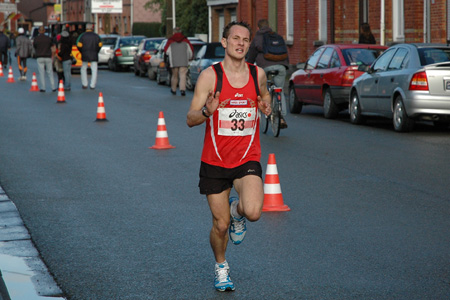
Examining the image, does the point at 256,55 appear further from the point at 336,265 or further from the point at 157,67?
the point at 157,67

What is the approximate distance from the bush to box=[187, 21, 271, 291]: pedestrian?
66.2 metres

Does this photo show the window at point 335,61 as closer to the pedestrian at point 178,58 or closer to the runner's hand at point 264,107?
the pedestrian at point 178,58

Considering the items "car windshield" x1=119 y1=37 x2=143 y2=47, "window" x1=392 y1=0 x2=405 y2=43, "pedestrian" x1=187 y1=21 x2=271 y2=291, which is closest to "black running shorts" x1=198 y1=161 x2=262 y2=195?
"pedestrian" x1=187 y1=21 x2=271 y2=291

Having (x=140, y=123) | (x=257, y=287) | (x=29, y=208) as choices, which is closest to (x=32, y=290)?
(x=257, y=287)

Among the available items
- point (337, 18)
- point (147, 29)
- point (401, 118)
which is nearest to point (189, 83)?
point (337, 18)

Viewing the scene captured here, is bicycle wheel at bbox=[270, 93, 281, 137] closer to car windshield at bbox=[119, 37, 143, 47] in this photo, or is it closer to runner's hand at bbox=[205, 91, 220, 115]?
runner's hand at bbox=[205, 91, 220, 115]

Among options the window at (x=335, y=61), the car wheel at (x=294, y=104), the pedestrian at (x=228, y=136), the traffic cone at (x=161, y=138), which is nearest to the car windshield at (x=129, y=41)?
the car wheel at (x=294, y=104)

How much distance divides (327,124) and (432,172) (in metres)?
7.09

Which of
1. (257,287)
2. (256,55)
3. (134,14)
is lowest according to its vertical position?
(257,287)

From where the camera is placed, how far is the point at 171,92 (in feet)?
92.2

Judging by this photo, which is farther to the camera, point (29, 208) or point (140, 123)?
point (140, 123)

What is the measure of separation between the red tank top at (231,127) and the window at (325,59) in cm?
1397

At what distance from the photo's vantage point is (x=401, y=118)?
15859 millimetres

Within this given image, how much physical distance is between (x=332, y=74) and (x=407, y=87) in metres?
3.61
